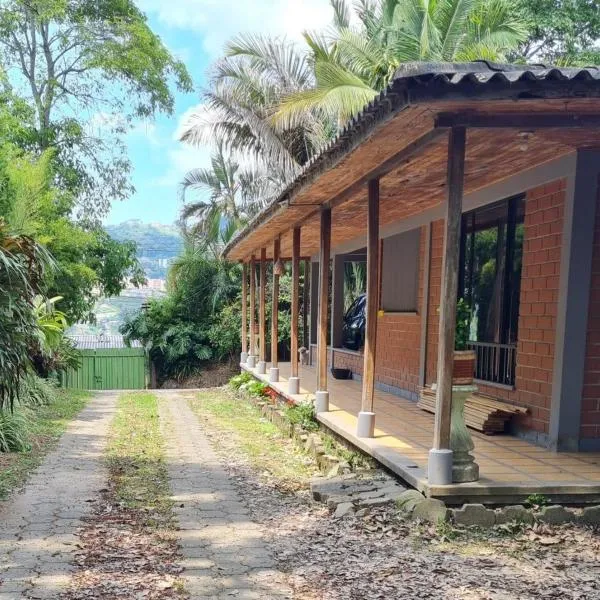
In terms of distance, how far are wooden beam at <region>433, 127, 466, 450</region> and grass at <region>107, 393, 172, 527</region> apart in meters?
2.18

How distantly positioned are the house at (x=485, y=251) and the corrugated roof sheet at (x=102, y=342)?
11.9m

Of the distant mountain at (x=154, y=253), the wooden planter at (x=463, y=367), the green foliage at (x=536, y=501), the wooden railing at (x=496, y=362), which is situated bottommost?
the green foliage at (x=536, y=501)

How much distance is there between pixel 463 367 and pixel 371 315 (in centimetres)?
156

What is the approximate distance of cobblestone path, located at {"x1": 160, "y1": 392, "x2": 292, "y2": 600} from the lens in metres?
3.47

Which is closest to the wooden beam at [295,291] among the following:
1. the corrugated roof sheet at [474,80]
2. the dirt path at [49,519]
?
the dirt path at [49,519]

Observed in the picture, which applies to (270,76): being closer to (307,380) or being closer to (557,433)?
(307,380)

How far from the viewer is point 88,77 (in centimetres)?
1805

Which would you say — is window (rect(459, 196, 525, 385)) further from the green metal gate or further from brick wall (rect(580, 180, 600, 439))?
the green metal gate

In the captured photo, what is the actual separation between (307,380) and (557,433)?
6.24 m

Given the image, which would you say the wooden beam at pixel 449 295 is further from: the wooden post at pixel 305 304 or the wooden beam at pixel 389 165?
the wooden post at pixel 305 304

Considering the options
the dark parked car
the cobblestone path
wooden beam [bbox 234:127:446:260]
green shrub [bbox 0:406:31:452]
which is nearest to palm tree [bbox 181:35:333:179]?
the dark parked car

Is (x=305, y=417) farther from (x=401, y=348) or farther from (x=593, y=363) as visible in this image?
(x=593, y=363)

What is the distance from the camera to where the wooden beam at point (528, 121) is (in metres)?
4.32

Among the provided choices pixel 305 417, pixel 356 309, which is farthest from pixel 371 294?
pixel 356 309
